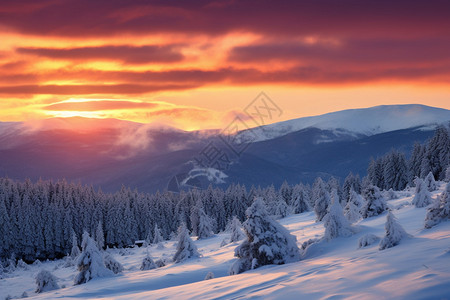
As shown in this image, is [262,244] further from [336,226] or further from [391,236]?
[391,236]

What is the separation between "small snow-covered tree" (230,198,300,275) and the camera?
18766mm

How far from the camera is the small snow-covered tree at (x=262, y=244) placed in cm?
1877

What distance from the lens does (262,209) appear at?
19969 mm

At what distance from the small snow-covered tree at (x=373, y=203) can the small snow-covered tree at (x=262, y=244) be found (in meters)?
9.94

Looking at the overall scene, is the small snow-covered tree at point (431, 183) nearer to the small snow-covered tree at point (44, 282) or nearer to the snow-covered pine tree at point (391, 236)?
the snow-covered pine tree at point (391, 236)

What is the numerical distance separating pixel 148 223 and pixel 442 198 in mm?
83579

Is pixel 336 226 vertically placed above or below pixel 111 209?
below

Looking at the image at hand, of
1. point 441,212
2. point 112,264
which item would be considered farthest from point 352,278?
point 112,264

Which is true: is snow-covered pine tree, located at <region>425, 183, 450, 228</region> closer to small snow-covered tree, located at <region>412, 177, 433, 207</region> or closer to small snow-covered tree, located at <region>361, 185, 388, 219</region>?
small snow-covered tree, located at <region>412, 177, 433, 207</region>

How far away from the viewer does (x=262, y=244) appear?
19.2 metres

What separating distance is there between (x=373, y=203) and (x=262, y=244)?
37.2 ft

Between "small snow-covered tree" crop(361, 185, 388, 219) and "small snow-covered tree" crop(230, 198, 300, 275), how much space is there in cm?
994

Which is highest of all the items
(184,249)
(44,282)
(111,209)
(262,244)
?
(111,209)

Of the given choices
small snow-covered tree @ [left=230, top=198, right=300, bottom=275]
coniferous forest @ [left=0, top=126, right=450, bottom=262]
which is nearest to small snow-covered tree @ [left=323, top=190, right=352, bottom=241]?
small snow-covered tree @ [left=230, top=198, right=300, bottom=275]
